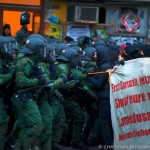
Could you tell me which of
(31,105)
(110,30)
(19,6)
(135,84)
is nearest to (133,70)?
(135,84)

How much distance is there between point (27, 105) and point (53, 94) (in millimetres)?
1053

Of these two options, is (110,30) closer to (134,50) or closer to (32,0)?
(32,0)

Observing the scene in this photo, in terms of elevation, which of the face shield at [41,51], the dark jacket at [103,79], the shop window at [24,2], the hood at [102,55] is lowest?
the dark jacket at [103,79]

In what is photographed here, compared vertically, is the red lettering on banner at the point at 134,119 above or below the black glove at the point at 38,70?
below

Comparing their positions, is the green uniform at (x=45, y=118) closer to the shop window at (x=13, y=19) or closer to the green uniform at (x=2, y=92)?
the green uniform at (x=2, y=92)

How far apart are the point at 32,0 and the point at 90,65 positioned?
495 centimetres

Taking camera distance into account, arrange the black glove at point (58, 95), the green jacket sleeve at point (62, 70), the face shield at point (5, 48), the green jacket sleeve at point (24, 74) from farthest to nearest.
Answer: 1. the green jacket sleeve at point (62, 70)
2. the black glove at point (58, 95)
3. the face shield at point (5, 48)
4. the green jacket sleeve at point (24, 74)

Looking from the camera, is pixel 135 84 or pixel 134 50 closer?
pixel 135 84

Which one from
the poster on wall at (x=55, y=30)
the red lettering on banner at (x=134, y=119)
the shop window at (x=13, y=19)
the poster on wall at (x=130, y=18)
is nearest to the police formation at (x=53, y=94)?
the red lettering on banner at (x=134, y=119)

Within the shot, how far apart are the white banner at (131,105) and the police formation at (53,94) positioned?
366 mm

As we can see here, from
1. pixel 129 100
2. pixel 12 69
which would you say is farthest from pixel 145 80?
pixel 12 69

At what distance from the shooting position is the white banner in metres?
9.49

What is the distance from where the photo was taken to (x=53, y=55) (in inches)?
407

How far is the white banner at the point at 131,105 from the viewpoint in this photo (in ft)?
31.1
